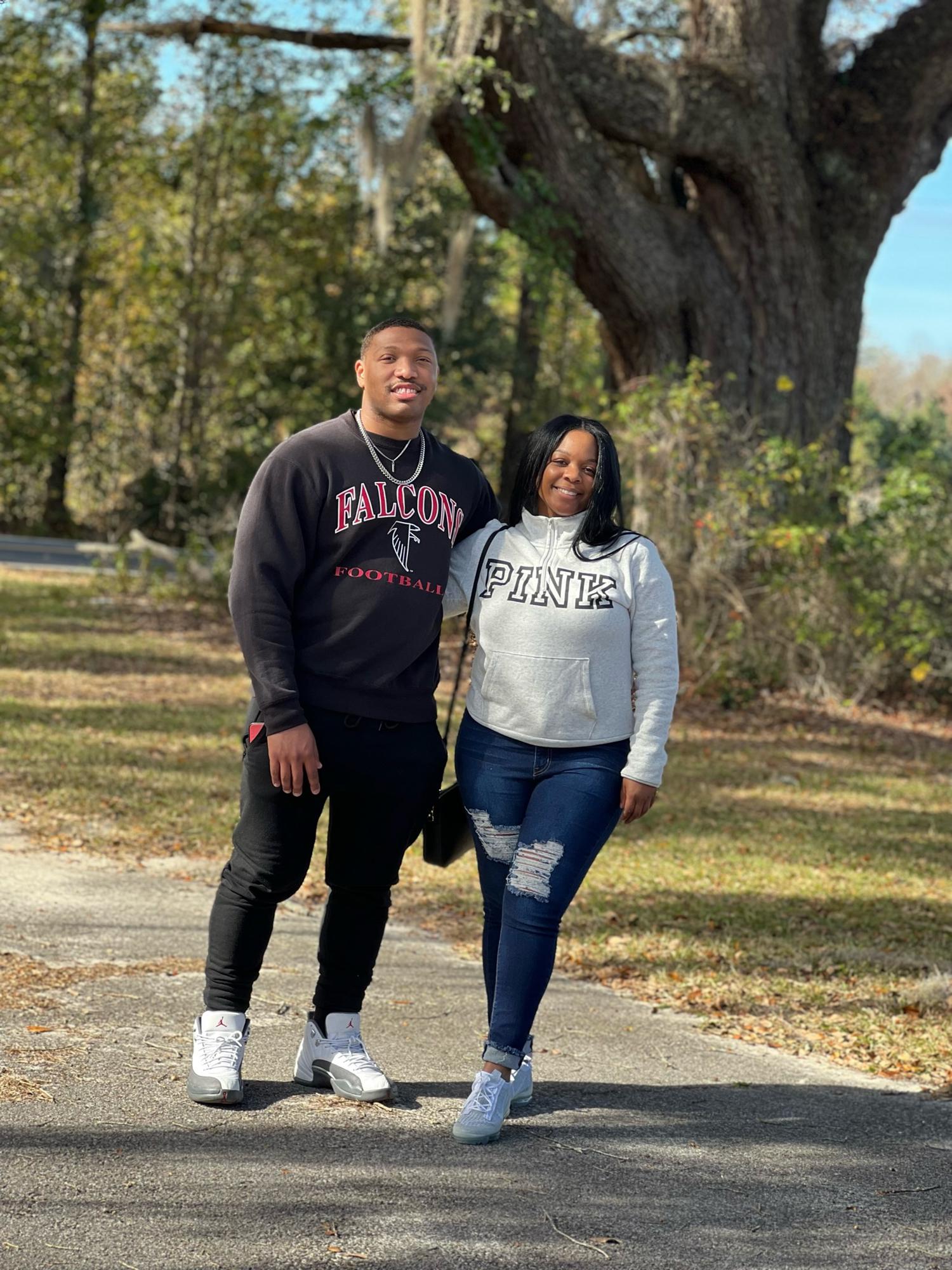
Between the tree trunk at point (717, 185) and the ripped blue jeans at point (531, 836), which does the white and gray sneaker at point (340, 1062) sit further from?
the tree trunk at point (717, 185)

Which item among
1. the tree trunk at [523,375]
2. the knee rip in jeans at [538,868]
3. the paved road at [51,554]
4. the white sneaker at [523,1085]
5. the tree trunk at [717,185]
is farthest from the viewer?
the tree trunk at [523,375]

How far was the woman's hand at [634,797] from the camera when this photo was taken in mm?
3668

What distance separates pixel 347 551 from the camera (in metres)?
3.67

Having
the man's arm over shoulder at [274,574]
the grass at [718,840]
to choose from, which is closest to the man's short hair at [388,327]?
the man's arm over shoulder at [274,574]

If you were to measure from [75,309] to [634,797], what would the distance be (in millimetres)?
24039

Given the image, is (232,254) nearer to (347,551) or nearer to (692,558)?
(692,558)

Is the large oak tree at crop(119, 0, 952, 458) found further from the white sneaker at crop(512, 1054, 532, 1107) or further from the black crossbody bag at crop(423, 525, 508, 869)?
the white sneaker at crop(512, 1054, 532, 1107)

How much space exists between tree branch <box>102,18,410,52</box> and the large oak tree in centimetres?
2

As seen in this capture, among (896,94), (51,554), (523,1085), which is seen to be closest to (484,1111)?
(523,1085)

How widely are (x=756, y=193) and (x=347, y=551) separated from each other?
1166cm

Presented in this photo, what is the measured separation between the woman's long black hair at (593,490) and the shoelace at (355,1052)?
55.0 inches

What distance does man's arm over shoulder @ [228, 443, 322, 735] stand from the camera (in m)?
3.58

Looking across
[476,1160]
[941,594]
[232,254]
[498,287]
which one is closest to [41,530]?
[232,254]

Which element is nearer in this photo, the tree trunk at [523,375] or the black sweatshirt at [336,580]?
the black sweatshirt at [336,580]
